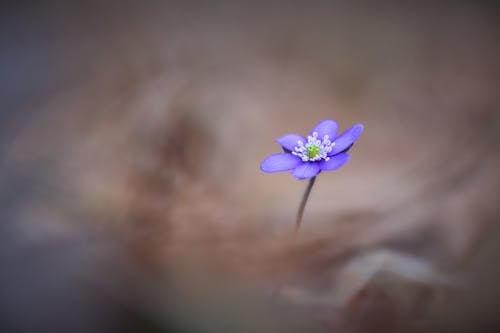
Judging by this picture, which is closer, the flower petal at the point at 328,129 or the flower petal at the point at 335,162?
the flower petal at the point at 335,162

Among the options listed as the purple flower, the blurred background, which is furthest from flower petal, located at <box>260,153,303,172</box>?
the blurred background

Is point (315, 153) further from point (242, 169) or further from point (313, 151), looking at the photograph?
point (242, 169)

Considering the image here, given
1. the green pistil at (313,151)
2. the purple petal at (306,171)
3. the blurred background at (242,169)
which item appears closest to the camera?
the blurred background at (242,169)

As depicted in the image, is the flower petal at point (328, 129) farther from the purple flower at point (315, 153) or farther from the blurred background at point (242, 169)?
the blurred background at point (242, 169)

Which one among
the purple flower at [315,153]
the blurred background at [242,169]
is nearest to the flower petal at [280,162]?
the purple flower at [315,153]

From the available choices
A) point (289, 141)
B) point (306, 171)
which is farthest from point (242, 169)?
point (306, 171)

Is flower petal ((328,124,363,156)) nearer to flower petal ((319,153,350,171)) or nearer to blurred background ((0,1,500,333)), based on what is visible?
flower petal ((319,153,350,171))

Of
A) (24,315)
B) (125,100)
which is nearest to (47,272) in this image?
(24,315)
